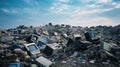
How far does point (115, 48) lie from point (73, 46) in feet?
7.76

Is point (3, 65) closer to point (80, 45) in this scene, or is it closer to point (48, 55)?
point (48, 55)

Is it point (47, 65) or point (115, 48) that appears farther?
point (115, 48)

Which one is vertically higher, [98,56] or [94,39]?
[94,39]

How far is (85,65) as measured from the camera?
24.6 feet

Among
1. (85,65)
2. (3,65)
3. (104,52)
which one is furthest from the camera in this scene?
(104,52)

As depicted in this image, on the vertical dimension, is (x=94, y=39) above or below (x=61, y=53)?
above

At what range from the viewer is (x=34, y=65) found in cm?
693

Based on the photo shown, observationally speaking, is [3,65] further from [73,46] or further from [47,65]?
[73,46]

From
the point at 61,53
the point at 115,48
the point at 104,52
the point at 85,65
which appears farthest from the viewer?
the point at 61,53

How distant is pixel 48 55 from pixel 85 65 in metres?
2.40

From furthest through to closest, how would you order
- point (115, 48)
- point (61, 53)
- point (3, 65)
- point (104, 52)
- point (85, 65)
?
1. point (61, 53)
2. point (115, 48)
3. point (104, 52)
4. point (85, 65)
5. point (3, 65)

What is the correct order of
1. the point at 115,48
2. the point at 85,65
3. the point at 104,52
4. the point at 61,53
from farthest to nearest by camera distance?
1. the point at 61,53
2. the point at 115,48
3. the point at 104,52
4. the point at 85,65

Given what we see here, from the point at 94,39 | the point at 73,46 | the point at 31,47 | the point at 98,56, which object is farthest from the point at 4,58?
the point at 94,39

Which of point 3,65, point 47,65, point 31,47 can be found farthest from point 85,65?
point 3,65
